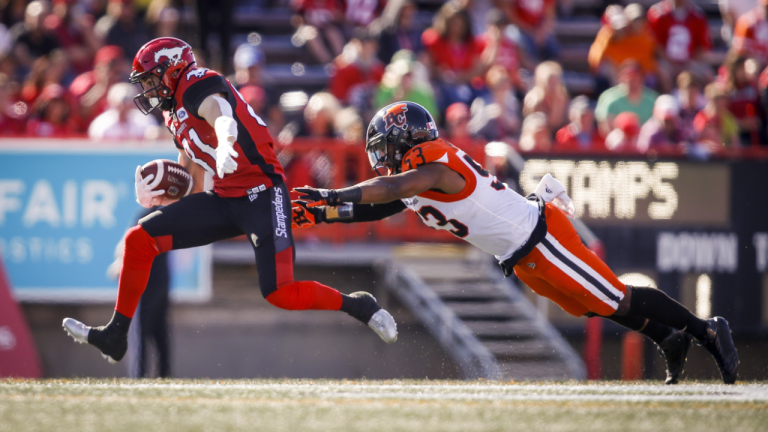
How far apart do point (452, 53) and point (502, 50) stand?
549 mm

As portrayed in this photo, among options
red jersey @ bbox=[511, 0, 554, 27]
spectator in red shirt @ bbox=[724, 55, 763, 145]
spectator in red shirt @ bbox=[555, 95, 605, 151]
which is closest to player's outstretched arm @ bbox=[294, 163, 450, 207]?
spectator in red shirt @ bbox=[555, 95, 605, 151]

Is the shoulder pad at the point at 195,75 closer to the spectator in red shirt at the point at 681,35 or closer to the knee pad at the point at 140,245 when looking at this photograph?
the knee pad at the point at 140,245

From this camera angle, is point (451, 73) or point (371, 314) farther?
point (451, 73)

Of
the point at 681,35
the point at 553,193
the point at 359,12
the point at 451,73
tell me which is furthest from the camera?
the point at 681,35

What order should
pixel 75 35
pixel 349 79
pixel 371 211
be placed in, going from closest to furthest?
1. pixel 371 211
2. pixel 349 79
3. pixel 75 35

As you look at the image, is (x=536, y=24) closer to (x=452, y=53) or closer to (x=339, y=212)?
(x=452, y=53)

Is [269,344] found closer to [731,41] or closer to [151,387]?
[151,387]

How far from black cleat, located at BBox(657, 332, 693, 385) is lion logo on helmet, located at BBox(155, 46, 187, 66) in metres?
3.33

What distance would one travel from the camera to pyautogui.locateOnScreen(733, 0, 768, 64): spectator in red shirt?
1046 centimetres

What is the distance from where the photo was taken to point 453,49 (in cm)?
992

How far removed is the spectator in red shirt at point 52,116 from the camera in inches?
329

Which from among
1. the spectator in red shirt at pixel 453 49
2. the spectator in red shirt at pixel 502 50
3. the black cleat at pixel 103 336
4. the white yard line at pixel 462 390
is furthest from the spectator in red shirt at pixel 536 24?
the black cleat at pixel 103 336

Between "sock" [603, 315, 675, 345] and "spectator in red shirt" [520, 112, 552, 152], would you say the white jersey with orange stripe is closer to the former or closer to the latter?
"sock" [603, 315, 675, 345]

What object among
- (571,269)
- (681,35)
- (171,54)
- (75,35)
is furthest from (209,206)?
(681,35)
